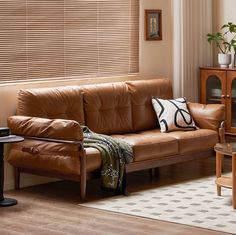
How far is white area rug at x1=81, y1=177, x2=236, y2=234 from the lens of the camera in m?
5.69

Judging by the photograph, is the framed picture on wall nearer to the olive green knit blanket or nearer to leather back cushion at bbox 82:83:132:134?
leather back cushion at bbox 82:83:132:134

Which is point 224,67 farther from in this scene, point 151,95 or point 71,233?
point 71,233

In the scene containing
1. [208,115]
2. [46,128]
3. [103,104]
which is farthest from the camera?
[208,115]

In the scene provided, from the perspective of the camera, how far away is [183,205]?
621cm

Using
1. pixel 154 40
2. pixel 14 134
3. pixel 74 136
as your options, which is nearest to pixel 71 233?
pixel 74 136

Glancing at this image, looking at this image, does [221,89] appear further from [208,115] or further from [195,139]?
[195,139]

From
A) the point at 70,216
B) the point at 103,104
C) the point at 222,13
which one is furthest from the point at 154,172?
the point at 222,13

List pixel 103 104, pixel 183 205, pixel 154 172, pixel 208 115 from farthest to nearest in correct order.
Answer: pixel 208 115, pixel 154 172, pixel 103 104, pixel 183 205

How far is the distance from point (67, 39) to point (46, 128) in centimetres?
129

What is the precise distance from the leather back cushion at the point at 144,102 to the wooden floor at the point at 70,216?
2.03 ft

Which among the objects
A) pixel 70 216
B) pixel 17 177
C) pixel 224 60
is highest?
pixel 224 60

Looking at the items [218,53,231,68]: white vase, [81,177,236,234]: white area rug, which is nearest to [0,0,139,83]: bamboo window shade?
[218,53,231,68]: white vase

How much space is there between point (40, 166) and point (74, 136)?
51 cm

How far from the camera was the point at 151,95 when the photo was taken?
7879 mm
